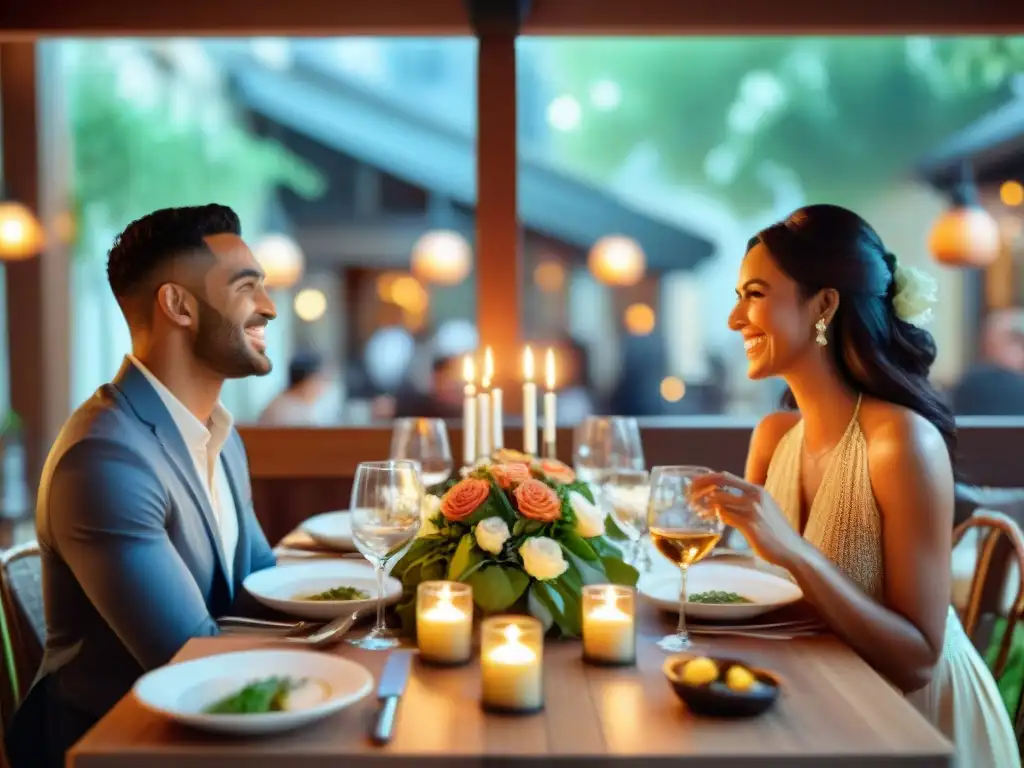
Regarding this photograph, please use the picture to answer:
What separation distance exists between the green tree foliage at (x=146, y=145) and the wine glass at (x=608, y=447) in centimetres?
488

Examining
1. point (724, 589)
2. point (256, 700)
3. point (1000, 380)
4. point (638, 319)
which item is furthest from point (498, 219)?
point (638, 319)

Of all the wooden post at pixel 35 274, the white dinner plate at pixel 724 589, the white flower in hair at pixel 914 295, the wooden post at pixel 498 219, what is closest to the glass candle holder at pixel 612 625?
the white dinner plate at pixel 724 589

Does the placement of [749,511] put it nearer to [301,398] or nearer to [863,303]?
[863,303]

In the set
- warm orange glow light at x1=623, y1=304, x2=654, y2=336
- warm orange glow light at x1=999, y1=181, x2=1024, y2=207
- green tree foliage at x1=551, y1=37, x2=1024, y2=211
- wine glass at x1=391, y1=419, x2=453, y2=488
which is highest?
green tree foliage at x1=551, y1=37, x2=1024, y2=211

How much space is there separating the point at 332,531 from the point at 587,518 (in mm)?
888

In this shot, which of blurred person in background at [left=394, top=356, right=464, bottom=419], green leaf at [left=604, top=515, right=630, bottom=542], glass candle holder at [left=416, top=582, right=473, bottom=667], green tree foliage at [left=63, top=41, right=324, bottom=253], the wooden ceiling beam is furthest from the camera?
green tree foliage at [left=63, top=41, right=324, bottom=253]

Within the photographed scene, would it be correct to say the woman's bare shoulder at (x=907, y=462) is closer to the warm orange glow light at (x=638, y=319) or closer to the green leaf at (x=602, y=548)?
the green leaf at (x=602, y=548)

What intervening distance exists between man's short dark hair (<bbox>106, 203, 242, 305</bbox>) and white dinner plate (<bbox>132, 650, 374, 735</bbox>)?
0.81 meters

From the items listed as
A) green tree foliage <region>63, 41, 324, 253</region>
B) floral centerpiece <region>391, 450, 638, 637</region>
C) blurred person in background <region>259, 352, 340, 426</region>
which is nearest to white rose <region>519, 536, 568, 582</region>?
floral centerpiece <region>391, 450, 638, 637</region>

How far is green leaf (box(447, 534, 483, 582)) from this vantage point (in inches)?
60.1

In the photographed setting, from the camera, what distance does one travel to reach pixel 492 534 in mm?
1499

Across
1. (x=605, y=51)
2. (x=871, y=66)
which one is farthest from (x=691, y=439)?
(x=871, y=66)

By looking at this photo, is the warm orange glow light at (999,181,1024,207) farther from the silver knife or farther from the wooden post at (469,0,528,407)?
the silver knife

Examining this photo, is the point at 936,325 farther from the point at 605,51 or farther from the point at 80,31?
the point at 80,31
